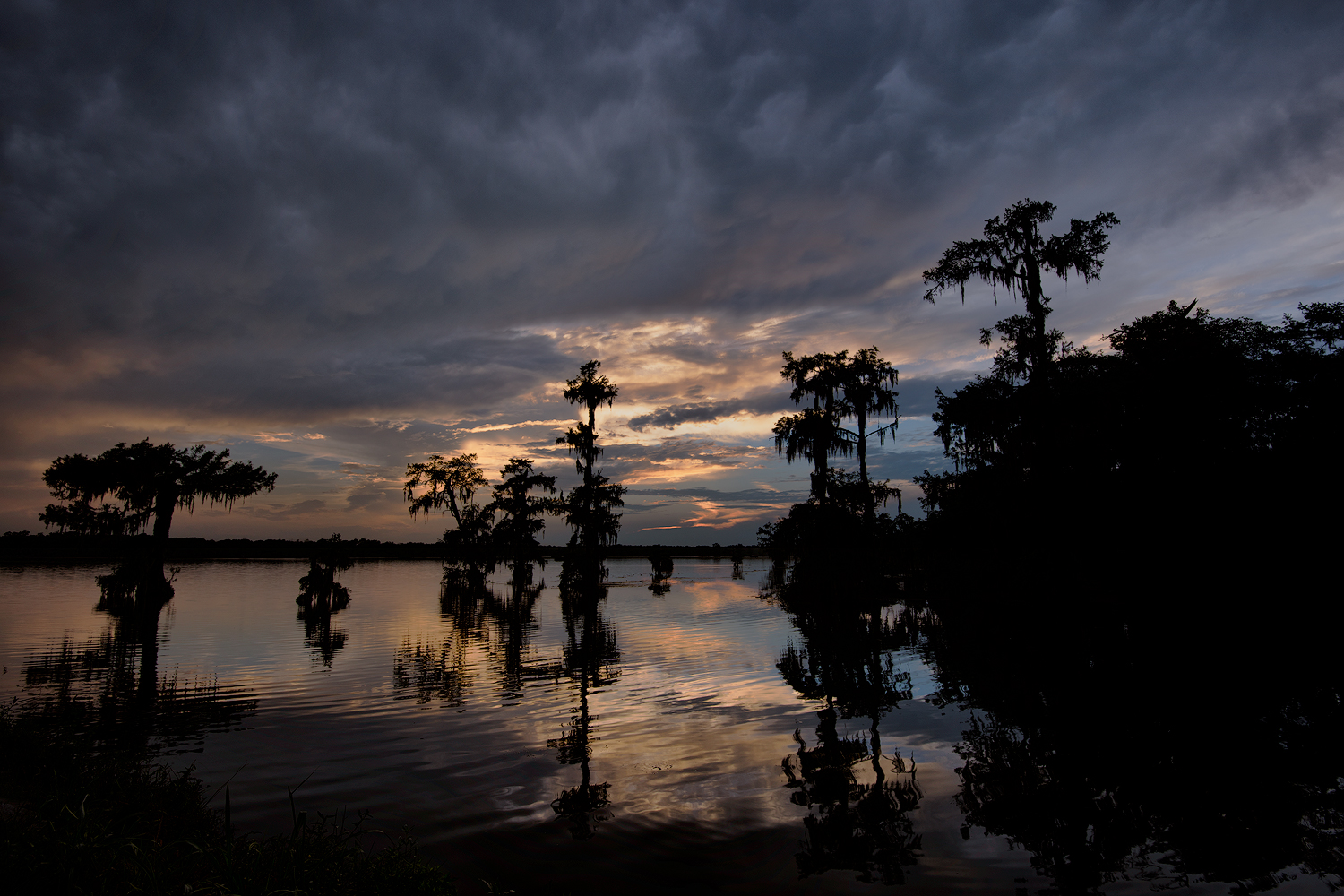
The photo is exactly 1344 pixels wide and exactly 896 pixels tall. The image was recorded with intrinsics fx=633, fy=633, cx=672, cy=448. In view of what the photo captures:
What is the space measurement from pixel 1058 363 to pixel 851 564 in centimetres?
1462

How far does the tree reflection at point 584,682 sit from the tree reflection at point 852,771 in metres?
2.25

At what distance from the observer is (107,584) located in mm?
30984

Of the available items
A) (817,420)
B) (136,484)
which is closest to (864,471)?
(817,420)

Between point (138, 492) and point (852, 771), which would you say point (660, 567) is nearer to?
point (138, 492)

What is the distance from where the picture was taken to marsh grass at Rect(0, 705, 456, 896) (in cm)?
412

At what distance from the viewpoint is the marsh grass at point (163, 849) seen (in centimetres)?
412

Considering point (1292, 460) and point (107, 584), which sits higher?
point (1292, 460)

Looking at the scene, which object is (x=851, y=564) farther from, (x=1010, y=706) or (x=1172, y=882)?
(x=1172, y=882)

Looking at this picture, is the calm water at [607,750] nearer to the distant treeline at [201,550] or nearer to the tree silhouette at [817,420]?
the tree silhouette at [817,420]

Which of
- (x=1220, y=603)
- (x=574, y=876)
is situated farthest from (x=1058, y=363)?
(x=574, y=876)

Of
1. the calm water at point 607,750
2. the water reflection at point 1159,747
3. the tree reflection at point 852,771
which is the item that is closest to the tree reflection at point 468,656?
the calm water at point 607,750

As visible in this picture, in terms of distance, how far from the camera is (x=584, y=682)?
1374 centimetres

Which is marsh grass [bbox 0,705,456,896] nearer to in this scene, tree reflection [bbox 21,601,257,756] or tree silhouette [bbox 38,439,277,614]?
tree reflection [bbox 21,601,257,756]

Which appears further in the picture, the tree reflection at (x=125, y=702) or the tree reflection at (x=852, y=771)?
the tree reflection at (x=125, y=702)
